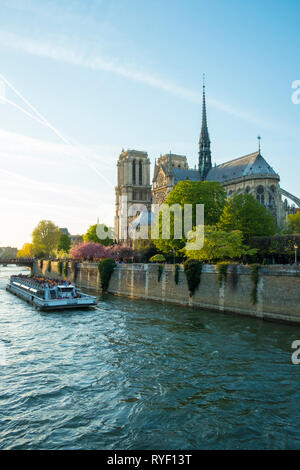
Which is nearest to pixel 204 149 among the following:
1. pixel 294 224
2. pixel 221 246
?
pixel 294 224

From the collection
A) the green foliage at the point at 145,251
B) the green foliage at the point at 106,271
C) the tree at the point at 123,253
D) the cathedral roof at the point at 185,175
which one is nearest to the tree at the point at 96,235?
the cathedral roof at the point at 185,175

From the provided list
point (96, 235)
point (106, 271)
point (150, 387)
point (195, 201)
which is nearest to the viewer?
point (150, 387)

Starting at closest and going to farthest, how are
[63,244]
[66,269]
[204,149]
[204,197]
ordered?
[204,197] < [66,269] < [204,149] < [63,244]

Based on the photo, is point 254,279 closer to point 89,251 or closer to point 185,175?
point 89,251

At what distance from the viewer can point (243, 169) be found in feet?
198

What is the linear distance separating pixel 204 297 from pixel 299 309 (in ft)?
26.1

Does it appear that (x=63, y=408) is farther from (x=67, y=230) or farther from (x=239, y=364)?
(x=67, y=230)

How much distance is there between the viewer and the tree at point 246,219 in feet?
113

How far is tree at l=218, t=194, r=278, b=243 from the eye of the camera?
34.4 metres

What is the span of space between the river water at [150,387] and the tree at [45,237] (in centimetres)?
7319

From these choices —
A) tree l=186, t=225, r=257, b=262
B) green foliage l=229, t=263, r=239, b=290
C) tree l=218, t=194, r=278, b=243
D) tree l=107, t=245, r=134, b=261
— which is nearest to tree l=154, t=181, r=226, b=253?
tree l=218, t=194, r=278, b=243

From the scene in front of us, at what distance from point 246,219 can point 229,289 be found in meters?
11.1

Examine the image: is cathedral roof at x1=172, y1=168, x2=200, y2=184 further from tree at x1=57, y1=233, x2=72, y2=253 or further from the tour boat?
the tour boat
